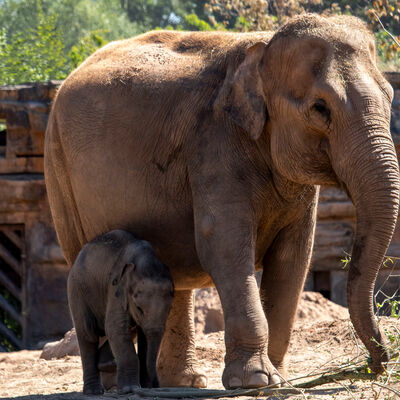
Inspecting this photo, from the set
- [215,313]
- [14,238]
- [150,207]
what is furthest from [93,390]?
[14,238]

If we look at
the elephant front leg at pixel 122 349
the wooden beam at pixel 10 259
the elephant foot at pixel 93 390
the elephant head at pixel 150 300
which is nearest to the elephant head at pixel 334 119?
the elephant head at pixel 150 300

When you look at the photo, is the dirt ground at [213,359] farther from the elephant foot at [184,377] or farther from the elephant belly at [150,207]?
the elephant belly at [150,207]

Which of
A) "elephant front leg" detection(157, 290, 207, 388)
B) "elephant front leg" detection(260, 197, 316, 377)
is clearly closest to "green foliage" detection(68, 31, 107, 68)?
"elephant front leg" detection(157, 290, 207, 388)

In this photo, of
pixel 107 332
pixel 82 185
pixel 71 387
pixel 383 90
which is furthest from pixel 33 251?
pixel 383 90

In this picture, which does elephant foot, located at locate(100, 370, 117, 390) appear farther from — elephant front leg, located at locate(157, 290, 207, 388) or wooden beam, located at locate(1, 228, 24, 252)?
wooden beam, located at locate(1, 228, 24, 252)

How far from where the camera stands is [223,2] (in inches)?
659

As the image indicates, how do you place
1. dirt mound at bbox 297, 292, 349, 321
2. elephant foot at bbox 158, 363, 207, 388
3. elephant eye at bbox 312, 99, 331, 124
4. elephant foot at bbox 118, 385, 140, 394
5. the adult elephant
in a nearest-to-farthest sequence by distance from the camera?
the adult elephant → elephant eye at bbox 312, 99, 331, 124 → elephant foot at bbox 118, 385, 140, 394 → elephant foot at bbox 158, 363, 207, 388 → dirt mound at bbox 297, 292, 349, 321

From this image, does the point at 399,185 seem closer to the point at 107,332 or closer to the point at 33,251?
the point at 107,332

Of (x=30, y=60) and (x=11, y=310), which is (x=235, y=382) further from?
(x=30, y=60)

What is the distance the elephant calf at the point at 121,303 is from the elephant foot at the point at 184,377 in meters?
1.17

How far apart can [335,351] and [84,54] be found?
11.3 m

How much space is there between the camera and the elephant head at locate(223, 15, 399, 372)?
5066 mm

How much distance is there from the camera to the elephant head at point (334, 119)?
507 cm

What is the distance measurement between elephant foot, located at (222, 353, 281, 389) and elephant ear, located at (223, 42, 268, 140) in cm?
129
